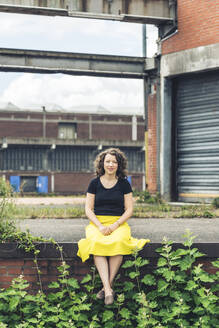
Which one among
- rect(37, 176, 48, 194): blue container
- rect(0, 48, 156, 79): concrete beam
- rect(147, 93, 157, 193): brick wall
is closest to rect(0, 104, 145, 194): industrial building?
rect(37, 176, 48, 194): blue container

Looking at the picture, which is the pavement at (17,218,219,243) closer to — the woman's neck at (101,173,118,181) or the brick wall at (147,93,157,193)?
the woman's neck at (101,173,118,181)

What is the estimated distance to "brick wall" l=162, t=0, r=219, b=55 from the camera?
11039 millimetres

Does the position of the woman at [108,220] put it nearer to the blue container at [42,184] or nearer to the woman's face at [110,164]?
the woman's face at [110,164]

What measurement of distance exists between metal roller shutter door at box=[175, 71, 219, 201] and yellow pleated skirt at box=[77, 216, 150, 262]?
7.31 metres

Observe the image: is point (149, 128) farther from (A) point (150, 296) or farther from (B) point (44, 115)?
(B) point (44, 115)

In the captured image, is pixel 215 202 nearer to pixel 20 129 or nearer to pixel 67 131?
pixel 20 129

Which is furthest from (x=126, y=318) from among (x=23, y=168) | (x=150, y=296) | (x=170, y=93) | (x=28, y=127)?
(x=28, y=127)

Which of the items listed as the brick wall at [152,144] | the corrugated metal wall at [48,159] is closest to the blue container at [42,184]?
the corrugated metal wall at [48,159]

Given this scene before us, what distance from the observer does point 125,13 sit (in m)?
12.1

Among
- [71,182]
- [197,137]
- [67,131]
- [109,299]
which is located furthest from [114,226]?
[67,131]

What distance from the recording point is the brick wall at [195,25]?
435 inches

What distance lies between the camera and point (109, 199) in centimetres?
477

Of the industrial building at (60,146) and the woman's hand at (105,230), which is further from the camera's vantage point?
the industrial building at (60,146)

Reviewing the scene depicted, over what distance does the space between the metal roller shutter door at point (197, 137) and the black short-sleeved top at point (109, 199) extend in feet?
23.2
